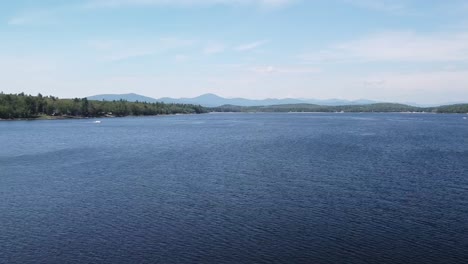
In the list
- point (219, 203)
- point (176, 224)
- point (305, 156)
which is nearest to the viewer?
point (176, 224)

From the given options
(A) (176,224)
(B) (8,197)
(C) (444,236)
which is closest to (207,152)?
(B) (8,197)

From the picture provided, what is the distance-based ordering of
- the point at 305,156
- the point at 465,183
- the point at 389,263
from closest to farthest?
the point at 389,263 < the point at 465,183 < the point at 305,156

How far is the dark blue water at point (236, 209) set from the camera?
84.6ft

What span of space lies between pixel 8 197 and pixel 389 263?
33435 mm

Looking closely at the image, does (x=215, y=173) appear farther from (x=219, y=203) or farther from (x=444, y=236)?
(x=444, y=236)

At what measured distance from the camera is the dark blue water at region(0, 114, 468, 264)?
25.8 meters

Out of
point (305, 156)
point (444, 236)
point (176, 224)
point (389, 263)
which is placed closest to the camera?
point (389, 263)

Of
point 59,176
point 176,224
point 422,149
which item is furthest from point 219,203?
point 422,149

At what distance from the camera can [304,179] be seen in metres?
46.3

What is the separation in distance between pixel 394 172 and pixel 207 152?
31694 mm

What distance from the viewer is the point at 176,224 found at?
102 ft

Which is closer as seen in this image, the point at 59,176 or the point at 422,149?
the point at 59,176

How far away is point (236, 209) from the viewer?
113ft

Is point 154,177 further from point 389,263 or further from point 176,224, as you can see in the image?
point 389,263
